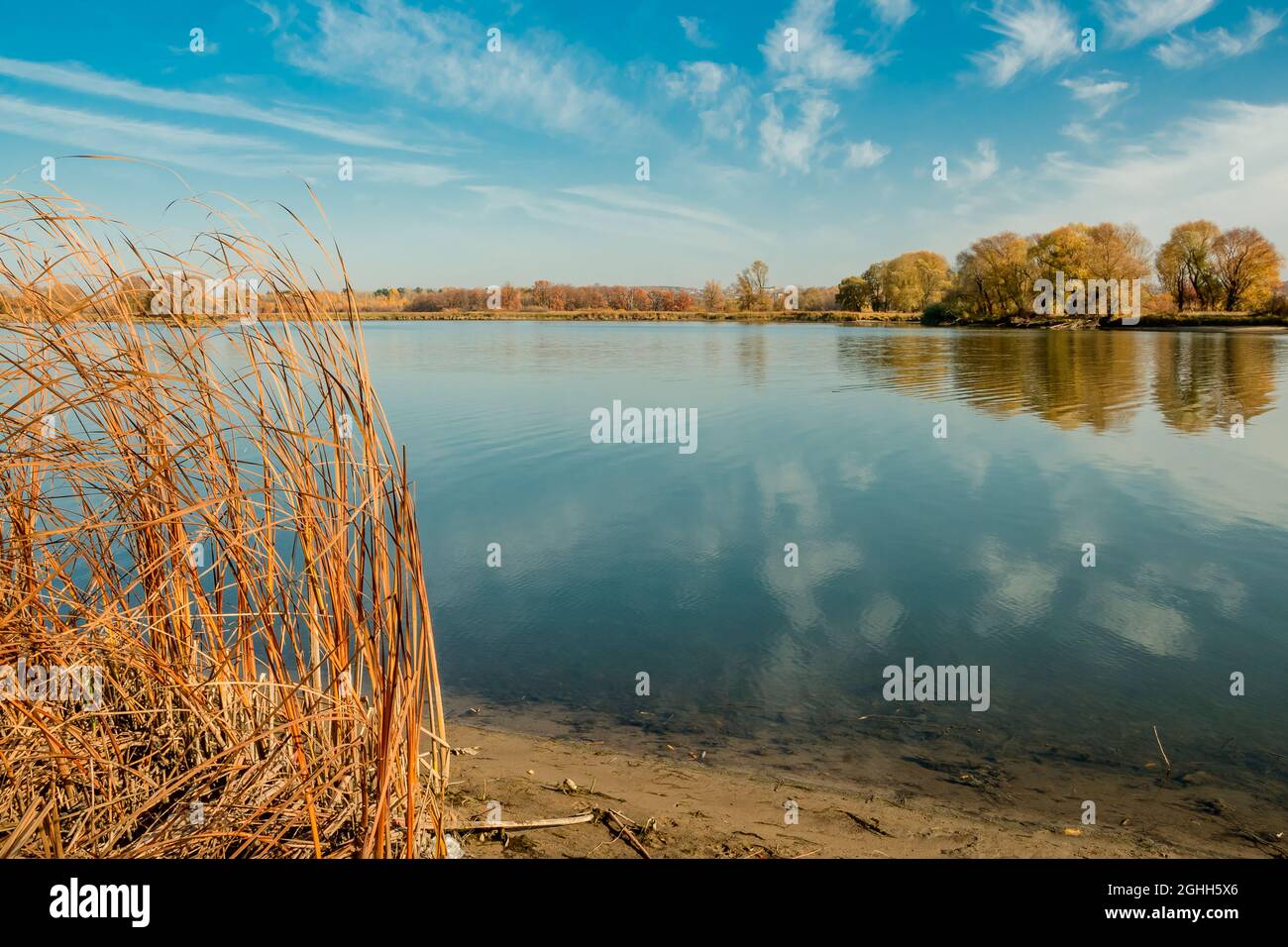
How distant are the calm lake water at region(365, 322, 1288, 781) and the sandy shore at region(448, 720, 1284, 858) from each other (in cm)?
61

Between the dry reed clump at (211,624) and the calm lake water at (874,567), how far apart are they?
8.33 ft

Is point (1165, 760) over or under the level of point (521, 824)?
→ under

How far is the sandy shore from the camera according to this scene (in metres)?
3.31

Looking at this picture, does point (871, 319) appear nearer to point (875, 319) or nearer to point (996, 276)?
point (875, 319)

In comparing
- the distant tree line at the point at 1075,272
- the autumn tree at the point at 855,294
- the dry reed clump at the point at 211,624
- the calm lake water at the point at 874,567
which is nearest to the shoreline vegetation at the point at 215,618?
the dry reed clump at the point at 211,624

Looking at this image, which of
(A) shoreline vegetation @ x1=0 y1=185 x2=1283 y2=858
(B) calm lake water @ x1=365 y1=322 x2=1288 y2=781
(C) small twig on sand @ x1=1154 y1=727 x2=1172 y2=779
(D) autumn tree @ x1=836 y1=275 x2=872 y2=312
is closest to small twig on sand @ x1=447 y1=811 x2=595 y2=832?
(A) shoreline vegetation @ x1=0 y1=185 x2=1283 y2=858

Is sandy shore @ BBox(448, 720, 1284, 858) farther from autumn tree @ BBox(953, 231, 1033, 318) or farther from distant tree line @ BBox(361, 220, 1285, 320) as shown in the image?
autumn tree @ BBox(953, 231, 1033, 318)

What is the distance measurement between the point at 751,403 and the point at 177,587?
18.3 metres

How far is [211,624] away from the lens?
2777 mm

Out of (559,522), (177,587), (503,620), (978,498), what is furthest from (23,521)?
(978,498)

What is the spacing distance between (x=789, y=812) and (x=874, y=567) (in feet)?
15.7

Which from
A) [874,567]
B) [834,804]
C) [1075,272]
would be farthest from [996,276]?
[834,804]

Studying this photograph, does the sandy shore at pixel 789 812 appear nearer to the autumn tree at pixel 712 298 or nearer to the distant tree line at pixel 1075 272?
the distant tree line at pixel 1075 272

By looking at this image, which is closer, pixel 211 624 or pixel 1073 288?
pixel 211 624
